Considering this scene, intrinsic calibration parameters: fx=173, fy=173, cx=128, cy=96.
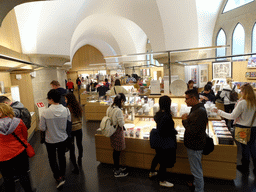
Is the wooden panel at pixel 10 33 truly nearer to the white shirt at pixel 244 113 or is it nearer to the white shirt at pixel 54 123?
→ the white shirt at pixel 54 123

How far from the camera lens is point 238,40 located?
10.8m

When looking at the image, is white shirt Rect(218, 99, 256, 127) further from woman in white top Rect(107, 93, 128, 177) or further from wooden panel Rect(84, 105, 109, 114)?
wooden panel Rect(84, 105, 109, 114)

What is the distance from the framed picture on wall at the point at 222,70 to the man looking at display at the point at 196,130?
7319 millimetres

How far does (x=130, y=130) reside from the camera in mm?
3762

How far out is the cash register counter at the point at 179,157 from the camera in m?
3.08

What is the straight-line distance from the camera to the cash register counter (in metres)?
3.08

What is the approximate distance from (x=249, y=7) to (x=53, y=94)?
11518mm

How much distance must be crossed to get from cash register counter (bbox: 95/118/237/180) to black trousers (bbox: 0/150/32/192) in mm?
1526

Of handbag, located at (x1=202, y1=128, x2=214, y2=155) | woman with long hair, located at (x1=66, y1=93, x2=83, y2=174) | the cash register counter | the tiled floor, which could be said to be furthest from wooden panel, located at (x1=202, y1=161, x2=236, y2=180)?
woman with long hair, located at (x1=66, y1=93, x2=83, y2=174)

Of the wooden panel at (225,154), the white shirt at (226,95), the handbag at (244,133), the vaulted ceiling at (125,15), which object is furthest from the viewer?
the vaulted ceiling at (125,15)

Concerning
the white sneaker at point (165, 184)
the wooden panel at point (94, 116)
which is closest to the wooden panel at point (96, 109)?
the wooden panel at point (94, 116)

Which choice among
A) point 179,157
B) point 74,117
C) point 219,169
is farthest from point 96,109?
point 219,169

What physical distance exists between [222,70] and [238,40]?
3.38 meters

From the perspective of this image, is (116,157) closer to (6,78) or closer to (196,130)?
(196,130)
